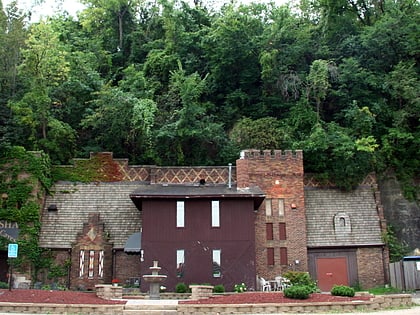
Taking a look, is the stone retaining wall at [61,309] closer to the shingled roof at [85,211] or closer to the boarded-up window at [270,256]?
the shingled roof at [85,211]

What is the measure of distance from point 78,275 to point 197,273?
22.7 feet

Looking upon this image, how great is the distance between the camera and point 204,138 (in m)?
35.5

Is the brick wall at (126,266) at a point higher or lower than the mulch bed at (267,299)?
higher

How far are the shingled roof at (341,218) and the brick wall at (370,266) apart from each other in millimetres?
542

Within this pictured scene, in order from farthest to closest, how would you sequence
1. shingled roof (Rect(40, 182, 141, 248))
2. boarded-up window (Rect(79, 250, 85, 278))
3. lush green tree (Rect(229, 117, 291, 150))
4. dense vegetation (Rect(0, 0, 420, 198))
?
lush green tree (Rect(229, 117, 291, 150)) < dense vegetation (Rect(0, 0, 420, 198)) < shingled roof (Rect(40, 182, 141, 248)) < boarded-up window (Rect(79, 250, 85, 278))

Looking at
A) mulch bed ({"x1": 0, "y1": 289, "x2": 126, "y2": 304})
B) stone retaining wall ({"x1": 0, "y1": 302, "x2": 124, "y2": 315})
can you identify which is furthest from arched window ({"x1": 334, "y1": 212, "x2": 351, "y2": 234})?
stone retaining wall ({"x1": 0, "y1": 302, "x2": 124, "y2": 315})

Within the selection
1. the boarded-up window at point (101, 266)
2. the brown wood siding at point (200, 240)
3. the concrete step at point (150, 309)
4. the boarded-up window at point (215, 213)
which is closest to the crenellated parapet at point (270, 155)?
the brown wood siding at point (200, 240)

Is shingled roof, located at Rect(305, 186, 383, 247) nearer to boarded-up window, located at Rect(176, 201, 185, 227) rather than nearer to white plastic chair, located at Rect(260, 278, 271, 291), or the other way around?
white plastic chair, located at Rect(260, 278, 271, 291)

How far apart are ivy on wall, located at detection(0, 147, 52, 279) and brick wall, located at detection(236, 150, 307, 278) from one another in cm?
1199

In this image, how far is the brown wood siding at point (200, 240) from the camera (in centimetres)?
2823

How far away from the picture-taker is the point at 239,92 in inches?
1593

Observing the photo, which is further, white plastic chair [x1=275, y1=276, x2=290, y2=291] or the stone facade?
the stone facade

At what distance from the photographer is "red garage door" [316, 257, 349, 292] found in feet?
101

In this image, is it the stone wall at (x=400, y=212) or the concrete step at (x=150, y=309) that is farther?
the stone wall at (x=400, y=212)
